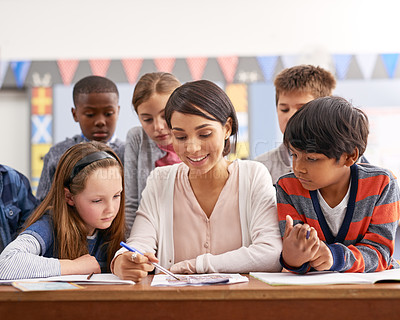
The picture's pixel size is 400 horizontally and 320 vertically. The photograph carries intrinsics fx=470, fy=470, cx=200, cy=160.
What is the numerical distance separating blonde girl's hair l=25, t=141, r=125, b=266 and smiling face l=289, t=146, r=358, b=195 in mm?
551

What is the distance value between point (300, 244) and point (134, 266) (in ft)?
1.27

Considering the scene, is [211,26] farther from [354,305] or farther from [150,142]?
[354,305]

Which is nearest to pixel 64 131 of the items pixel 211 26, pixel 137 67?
pixel 137 67

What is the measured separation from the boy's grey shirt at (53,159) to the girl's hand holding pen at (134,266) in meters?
0.77

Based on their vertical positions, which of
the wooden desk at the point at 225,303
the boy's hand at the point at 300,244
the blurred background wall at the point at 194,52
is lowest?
the wooden desk at the point at 225,303

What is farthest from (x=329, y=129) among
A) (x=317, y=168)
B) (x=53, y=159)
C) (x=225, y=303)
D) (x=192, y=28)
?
(x=192, y=28)

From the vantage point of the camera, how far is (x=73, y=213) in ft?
4.67

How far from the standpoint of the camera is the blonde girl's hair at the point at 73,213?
4.44ft

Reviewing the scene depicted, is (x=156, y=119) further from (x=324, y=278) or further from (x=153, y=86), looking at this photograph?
(x=324, y=278)

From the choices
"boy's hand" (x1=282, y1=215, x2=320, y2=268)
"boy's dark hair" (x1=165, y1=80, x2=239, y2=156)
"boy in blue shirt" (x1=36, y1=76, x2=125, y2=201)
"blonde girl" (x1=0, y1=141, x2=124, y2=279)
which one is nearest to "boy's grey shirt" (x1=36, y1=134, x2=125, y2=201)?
"boy in blue shirt" (x1=36, y1=76, x2=125, y2=201)

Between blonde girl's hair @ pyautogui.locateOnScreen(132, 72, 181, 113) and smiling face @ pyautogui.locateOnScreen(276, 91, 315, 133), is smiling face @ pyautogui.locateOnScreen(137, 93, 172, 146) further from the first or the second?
smiling face @ pyautogui.locateOnScreen(276, 91, 315, 133)

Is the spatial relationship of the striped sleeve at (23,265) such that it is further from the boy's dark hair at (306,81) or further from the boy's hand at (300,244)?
the boy's dark hair at (306,81)

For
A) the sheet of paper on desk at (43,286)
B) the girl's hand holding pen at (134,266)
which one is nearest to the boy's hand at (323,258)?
the girl's hand holding pen at (134,266)

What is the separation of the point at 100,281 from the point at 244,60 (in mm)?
2879
